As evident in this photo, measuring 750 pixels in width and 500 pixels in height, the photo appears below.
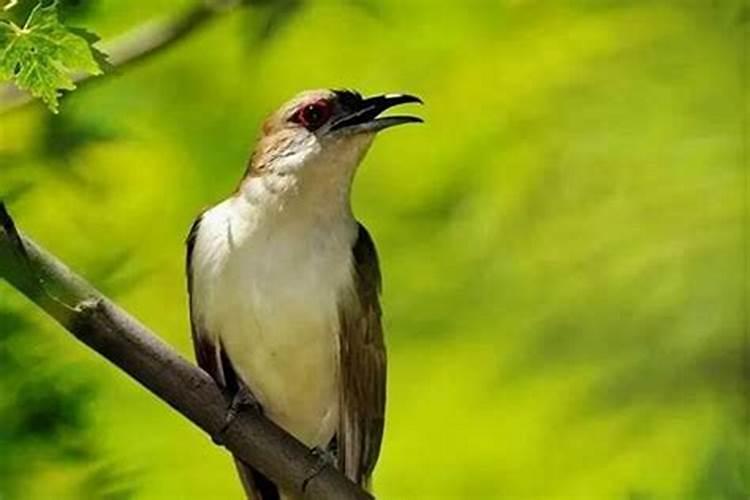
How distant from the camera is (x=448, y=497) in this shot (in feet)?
3.39

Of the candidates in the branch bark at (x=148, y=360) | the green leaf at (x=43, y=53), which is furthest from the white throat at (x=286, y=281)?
the green leaf at (x=43, y=53)

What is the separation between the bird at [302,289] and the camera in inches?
36.2

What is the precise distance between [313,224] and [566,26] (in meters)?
0.24

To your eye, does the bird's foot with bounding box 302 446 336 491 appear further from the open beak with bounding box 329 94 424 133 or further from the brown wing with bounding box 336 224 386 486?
the open beak with bounding box 329 94 424 133

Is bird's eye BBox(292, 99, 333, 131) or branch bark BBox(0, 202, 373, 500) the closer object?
branch bark BBox(0, 202, 373, 500)

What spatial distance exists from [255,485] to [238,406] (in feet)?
0.41

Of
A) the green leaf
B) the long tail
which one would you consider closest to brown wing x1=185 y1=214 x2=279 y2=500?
the long tail

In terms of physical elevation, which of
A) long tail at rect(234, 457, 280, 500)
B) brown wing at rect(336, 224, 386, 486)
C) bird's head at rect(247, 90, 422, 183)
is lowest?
long tail at rect(234, 457, 280, 500)

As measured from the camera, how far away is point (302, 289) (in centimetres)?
92

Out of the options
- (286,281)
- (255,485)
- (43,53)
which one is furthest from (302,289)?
(43,53)

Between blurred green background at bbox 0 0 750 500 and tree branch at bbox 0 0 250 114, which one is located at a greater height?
tree branch at bbox 0 0 250 114

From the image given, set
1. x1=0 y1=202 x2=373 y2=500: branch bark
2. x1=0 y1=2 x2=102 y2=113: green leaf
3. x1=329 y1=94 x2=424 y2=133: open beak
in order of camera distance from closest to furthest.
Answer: x1=0 y1=2 x2=102 y2=113: green leaf → x1=0 y1=202 x2=373 y2=500: branch bark → x1=329 y1=94 x2=424 y2=133: open beak

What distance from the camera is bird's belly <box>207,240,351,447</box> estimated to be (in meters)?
0.92

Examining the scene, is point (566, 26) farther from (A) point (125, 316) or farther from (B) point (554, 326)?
(A) point (125, 316)
